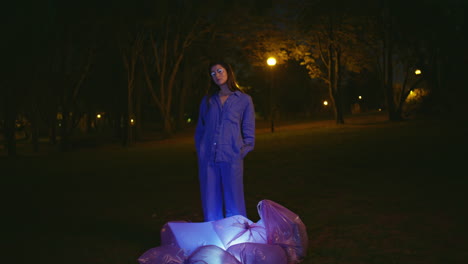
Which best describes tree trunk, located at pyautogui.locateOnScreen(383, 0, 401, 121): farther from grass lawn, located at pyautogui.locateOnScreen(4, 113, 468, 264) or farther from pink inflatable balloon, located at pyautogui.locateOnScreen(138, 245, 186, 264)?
pink inflatable balloon, located at pyautogui.locateOnScreen(138, 245, 186, 264)

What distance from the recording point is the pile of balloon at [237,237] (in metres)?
4.35

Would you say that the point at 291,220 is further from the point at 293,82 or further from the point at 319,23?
the point at 293,82

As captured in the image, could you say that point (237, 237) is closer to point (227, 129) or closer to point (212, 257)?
point (212, 257)

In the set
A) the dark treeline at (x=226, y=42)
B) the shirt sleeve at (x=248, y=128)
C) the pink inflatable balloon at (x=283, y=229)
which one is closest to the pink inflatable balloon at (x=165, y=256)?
the pink inflatable balloon at (x=283, y=229)

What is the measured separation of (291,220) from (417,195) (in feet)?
12.4

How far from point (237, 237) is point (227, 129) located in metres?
1.10

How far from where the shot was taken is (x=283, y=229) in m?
4.48

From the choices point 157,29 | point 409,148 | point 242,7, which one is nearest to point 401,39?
point 242,7

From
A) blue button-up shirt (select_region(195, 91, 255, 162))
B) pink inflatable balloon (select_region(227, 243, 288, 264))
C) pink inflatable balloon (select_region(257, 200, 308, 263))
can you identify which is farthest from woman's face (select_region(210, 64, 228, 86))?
pink inflatable balloon (select_region(227, 243, 288, 264))

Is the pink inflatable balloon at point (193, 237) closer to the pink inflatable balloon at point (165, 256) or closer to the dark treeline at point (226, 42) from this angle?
the pink inflatable balloon at point (165, 256)

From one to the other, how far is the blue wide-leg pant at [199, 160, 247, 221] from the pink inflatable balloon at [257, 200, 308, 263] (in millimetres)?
302

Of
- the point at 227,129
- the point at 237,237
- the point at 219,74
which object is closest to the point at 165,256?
the point at 237,237

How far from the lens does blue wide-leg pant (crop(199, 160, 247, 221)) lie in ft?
15.3

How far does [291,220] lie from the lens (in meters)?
4.51
